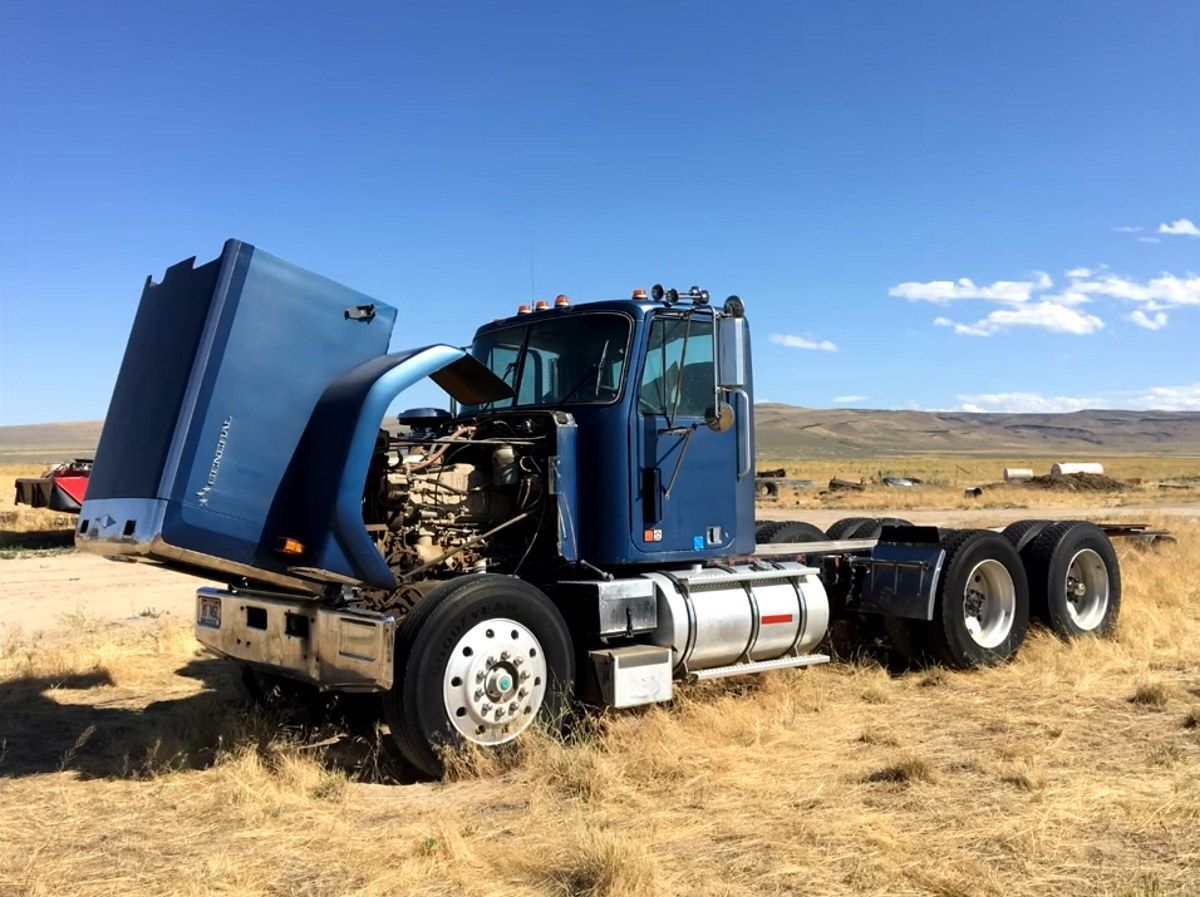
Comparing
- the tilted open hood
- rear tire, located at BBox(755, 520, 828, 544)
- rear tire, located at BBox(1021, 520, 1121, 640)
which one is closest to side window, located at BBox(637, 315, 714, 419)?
the tilted open hood

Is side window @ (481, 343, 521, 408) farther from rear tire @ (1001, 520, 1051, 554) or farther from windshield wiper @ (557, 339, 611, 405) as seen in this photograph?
rear tire @ (1001, 520, 1051, 554)

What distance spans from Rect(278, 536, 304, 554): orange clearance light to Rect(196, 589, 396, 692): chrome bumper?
36cm

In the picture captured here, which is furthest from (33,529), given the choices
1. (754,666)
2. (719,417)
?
(719,417)

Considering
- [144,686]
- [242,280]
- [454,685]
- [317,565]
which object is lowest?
[144,686]

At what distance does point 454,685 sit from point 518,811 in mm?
879

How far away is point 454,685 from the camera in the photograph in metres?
5.85

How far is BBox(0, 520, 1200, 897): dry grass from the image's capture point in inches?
169

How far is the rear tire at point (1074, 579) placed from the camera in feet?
30.6

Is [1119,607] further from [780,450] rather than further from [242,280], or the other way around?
[780,450]

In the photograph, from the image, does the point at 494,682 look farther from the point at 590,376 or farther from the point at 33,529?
the point at 33,529

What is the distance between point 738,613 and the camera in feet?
23.8

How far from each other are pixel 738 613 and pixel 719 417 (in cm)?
140

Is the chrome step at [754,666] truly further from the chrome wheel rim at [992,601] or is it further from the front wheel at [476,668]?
the chrome wheel rim at [992,601]

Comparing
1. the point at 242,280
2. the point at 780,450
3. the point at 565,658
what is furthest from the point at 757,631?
the point at 780,450
